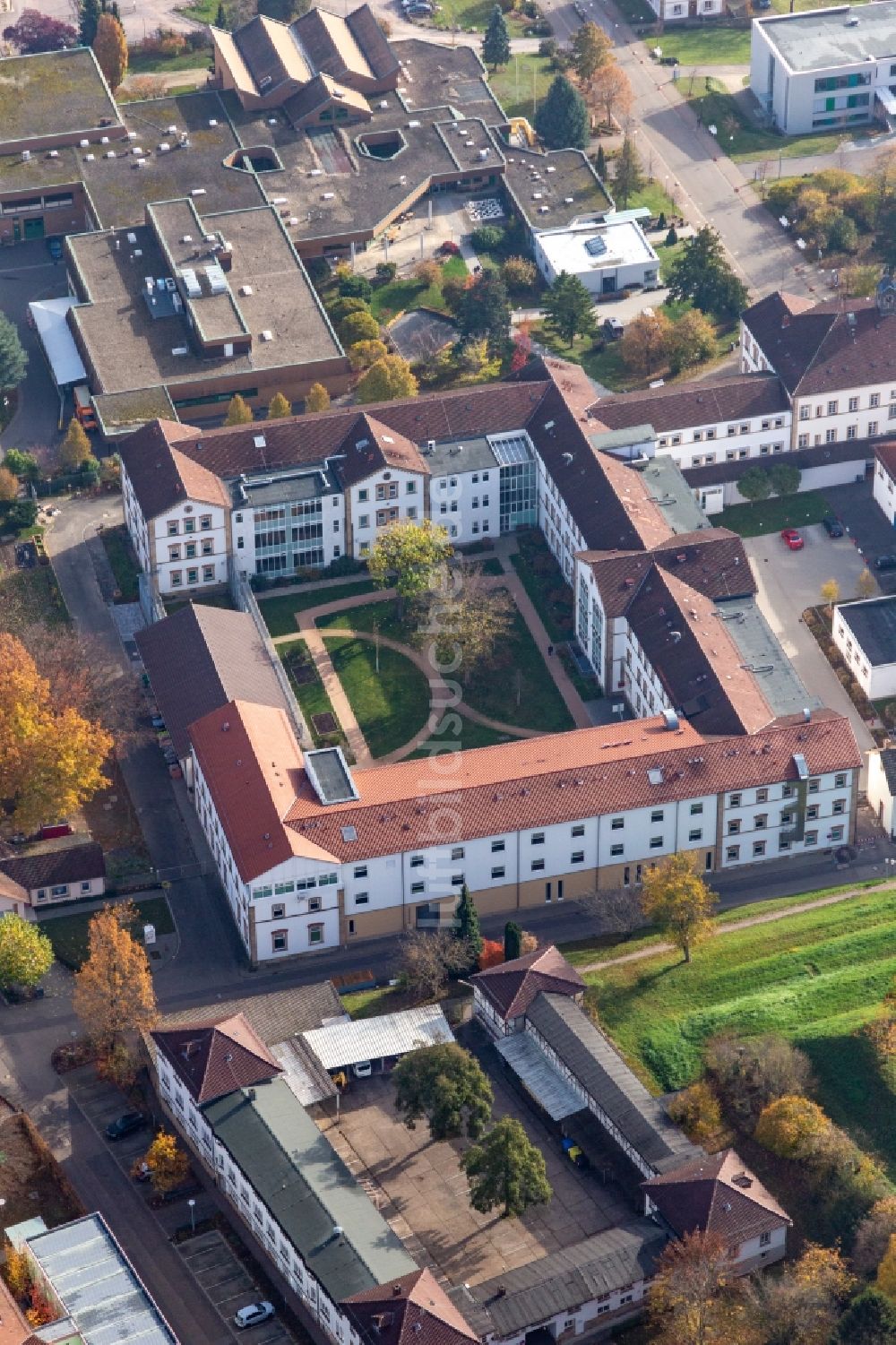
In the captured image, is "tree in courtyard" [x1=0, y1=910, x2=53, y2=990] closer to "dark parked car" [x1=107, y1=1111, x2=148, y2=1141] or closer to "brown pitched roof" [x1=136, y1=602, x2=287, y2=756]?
"dark parked car" [x1=107, y1=1111, x2=148, y2=1141]

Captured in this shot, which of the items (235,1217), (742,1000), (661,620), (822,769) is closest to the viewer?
(235,1217)

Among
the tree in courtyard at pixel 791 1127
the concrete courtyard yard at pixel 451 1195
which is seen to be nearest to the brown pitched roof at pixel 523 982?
the concrete courtyard yard at pixel 451 1195

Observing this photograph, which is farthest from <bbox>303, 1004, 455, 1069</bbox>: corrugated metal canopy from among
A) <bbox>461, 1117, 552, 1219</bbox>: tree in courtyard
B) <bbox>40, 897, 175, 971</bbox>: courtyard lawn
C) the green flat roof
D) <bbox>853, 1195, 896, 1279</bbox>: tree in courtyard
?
<bbox>853, 1195, 896, 1279</bbox>: tree in courtyard

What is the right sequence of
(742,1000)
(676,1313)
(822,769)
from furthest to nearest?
(822,769), (742,1000), (676,1313)

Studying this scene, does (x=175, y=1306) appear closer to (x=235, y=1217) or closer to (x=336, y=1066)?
(x=235, y=1217)

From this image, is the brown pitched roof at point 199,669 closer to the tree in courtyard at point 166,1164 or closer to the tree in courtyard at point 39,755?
the tree in courtyard at point 39,755

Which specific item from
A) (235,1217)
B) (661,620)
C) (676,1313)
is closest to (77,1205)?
(235,1217)
